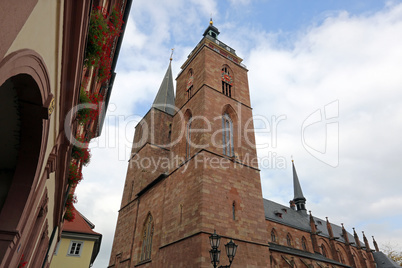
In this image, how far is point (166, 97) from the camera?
102ft

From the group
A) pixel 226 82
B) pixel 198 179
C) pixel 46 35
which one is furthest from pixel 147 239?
pixel 46 35

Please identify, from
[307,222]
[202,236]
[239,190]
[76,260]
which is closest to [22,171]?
[202,236]

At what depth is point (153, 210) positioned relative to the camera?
19.5 metres

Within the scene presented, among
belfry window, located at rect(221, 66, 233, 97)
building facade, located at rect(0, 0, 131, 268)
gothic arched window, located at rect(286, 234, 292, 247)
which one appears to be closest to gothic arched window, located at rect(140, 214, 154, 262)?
belfry window, located at rect(221, 66, 233, 97)

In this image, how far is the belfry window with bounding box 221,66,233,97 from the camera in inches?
833

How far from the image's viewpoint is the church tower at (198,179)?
14.3m

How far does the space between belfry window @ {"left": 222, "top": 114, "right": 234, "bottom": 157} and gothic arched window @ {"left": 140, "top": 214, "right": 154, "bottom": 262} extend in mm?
7778

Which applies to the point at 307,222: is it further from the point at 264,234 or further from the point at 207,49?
the point at 207,49

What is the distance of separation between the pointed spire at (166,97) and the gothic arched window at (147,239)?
41.0ft

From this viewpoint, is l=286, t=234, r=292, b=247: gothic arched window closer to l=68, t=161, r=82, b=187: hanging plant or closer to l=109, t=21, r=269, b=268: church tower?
l=109, t=21, r=269, b=268: church tower

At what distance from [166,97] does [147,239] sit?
17.0 metres

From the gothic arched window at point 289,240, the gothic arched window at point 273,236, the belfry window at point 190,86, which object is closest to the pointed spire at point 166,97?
the belfry window at point 190,86

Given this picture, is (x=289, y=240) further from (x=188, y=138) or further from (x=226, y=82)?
(x=226, y=82)

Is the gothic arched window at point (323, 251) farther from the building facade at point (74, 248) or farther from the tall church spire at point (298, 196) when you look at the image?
the building facade at point (74, 248)
